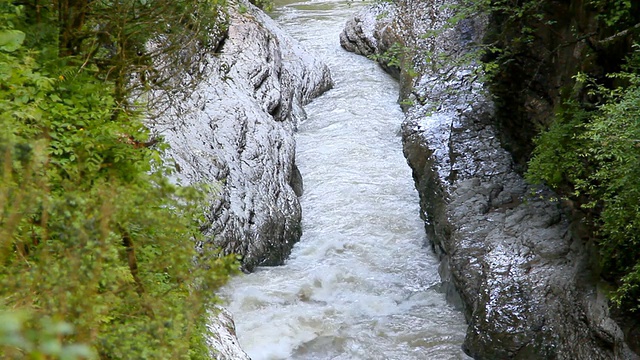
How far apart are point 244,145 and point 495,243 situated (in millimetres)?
4275

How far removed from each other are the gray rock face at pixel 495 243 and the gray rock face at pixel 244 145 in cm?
232

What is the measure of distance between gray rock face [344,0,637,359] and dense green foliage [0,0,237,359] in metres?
3.86

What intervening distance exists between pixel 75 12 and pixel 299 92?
9.80 metres

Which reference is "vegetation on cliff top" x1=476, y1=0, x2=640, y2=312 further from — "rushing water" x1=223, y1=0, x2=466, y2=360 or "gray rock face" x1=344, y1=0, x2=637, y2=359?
"rushing water" x1=223, y1=0, x2=466, y2=360

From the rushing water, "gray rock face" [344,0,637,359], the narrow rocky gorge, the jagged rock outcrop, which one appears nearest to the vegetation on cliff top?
"gray rock face" [344,0,637,359]

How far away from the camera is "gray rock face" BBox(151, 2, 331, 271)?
27.1 ft

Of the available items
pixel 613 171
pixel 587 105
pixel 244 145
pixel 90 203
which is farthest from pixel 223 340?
pixel 244 145

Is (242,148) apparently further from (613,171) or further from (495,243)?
(613,171)

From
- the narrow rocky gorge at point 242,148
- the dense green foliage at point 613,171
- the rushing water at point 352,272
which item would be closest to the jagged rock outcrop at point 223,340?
the narrow rocky gorge at point 242,148

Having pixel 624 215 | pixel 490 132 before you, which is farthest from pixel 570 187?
pixel 490 132

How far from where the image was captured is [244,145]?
974 cm

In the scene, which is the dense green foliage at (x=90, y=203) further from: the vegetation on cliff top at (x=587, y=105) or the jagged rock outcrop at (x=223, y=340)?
the vegetation on cliff top at (x=587, y=105)

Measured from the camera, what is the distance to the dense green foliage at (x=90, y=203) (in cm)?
275

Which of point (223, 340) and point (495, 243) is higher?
point (495, 243)
